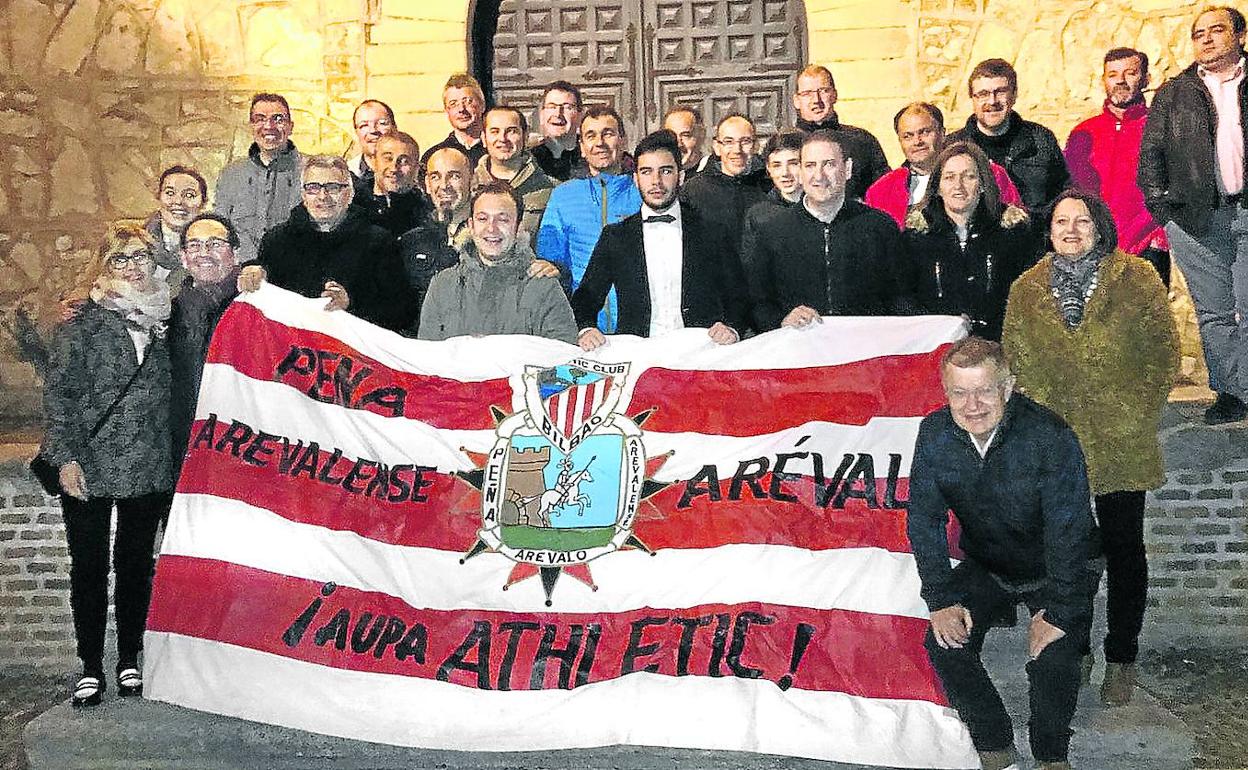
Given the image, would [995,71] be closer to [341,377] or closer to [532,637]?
[341,377]

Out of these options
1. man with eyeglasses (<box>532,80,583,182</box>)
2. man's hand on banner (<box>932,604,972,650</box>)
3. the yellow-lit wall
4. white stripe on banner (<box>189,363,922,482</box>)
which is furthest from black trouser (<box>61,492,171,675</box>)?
the yellow-lit wall

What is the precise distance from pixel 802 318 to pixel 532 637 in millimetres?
1515

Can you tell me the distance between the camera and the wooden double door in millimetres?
8914

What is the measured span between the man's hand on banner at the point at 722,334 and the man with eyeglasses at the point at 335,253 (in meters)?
1.32

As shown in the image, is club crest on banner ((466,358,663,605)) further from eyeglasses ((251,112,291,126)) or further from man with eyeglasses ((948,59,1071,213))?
eyeglasses ((251,112,291,126))

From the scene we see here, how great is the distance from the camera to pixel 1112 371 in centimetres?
471

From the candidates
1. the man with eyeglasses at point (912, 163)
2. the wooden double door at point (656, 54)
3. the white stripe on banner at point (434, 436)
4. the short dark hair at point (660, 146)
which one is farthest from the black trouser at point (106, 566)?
the wooden double door at point (656, 54)

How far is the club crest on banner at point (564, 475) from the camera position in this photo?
4.69 meters

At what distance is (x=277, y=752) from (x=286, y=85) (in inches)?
225

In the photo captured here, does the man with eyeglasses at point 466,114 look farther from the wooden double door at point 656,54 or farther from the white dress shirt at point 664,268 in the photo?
the wooden double door at point 656,54

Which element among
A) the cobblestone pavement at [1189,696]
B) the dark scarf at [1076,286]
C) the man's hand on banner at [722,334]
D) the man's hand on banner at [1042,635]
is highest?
the dark scarf at [1076,286]

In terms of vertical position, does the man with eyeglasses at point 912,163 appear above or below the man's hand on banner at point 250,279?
above

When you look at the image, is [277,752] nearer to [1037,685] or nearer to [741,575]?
[741,575]

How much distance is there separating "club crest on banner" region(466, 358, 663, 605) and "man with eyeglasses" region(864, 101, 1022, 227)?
1.52m
